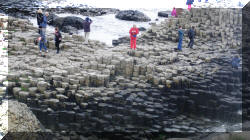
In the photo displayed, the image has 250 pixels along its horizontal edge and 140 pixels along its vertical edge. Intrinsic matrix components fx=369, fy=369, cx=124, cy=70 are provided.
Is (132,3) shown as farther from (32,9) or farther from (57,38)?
(57,38)

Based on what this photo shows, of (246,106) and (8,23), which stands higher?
(8,23)

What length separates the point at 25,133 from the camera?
8062 mm

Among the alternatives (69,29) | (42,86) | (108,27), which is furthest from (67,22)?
(42,86)

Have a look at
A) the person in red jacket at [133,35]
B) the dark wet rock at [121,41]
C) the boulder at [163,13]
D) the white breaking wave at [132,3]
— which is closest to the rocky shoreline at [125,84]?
the person in red jacket at [133,35]

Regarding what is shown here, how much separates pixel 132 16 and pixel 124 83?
10415mm

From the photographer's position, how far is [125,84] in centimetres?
1194

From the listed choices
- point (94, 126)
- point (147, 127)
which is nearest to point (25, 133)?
point (94, 126)

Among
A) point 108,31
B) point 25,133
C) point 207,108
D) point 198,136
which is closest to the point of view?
point 25,133

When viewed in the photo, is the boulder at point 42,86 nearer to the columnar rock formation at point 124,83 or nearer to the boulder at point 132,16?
the columnar rock formation at point 124,83

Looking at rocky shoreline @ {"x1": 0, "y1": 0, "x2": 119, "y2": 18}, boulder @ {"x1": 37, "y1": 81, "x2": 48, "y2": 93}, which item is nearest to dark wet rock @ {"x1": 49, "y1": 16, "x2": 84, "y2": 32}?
rocky shoreline @ {"x1": 0, "y1": 0, "x2": 119, "y2": 18}

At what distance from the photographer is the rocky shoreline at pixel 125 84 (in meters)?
10.0

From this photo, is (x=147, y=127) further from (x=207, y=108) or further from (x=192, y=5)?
(x=192, y=5)

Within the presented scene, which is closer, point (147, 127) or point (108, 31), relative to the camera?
point (147, 127)

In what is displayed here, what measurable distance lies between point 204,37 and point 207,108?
7.14 meters
